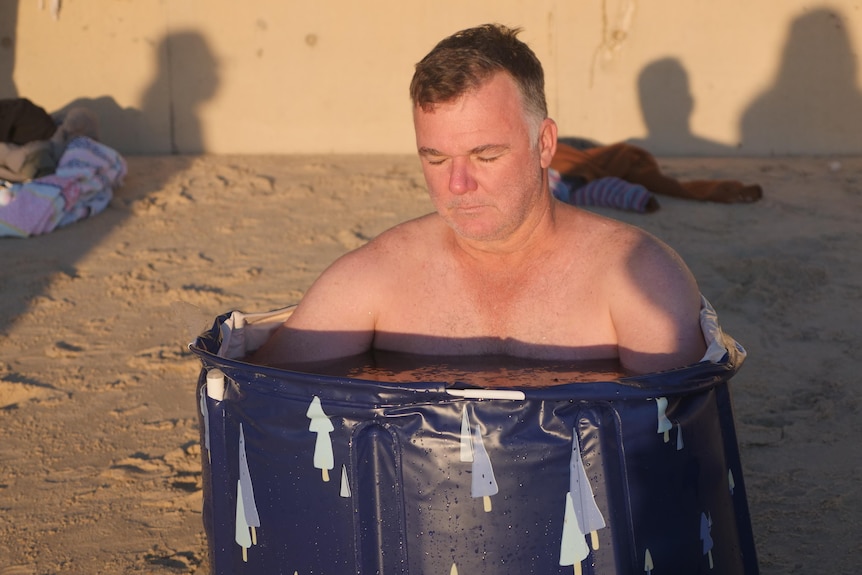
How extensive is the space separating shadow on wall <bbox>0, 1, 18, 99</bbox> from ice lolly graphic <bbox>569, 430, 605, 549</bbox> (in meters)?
6.51

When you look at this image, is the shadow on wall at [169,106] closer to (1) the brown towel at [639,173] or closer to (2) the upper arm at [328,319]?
(1) the brown towel at [639,173]

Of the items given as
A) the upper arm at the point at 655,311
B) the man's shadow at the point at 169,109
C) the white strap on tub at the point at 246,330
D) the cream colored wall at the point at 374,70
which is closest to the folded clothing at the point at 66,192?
the man's shadow at the point at 169,109

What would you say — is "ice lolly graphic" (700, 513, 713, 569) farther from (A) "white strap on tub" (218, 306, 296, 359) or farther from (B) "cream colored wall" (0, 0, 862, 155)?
(B) "cream colored wall" (0, 0, 862, 155)

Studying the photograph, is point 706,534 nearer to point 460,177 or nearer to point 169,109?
point 460,177

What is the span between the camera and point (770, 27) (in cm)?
706

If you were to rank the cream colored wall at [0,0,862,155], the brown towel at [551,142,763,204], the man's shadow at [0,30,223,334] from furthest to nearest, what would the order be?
1. the man's shadow at [0,30,223,334]
2. the cream colored wall at [0,0,862,155]
3. the brown towel at [551,142,763,204]

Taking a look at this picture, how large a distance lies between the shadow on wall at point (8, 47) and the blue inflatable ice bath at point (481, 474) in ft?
19.9

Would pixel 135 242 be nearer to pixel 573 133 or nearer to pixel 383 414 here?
pixel 573 133

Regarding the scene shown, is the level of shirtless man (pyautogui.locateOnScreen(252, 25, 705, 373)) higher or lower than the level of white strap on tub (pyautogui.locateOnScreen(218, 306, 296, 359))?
higher

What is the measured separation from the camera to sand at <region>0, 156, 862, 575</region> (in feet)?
9.60

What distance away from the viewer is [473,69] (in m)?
2.34

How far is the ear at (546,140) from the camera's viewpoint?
2500 millimetres

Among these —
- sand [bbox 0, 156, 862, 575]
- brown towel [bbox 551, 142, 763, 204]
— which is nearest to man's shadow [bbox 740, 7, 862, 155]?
sand [bbox 0, 156, 862, 575]

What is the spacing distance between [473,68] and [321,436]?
95cm
